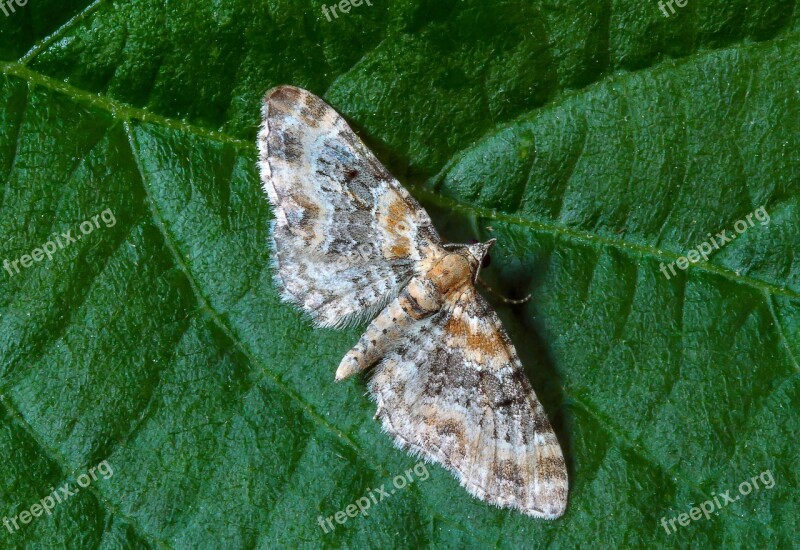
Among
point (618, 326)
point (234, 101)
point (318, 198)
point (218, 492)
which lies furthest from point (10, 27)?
point (618, 326)

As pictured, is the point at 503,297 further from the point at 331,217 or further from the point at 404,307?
the point at 331,217

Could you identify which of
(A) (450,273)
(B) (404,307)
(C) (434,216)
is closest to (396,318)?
(B) (404,307)

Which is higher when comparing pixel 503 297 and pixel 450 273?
pixel 450 273

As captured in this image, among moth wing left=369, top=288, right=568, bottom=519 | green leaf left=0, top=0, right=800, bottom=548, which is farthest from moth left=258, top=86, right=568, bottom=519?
green leaf left=0, top=0, right=800, bottom=548

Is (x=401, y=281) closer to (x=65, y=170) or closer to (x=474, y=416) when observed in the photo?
(x=474, y=416)

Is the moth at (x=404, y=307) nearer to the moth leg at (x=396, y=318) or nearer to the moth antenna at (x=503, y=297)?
the moth leg at (x=396, y=318)

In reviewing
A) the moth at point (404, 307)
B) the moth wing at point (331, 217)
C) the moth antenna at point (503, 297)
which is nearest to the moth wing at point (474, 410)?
the moth at point (404, 307)
